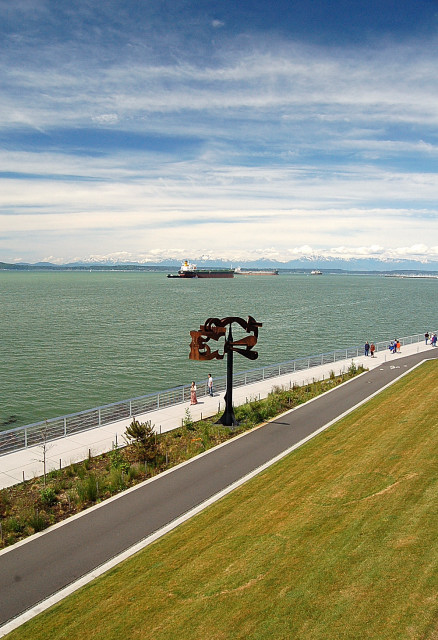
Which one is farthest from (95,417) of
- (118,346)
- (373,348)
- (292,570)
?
(118,346)

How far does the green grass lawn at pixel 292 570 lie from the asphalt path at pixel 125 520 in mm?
797

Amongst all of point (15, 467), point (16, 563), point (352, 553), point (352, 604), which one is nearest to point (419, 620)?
point (352, 604)

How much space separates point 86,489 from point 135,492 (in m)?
1.44

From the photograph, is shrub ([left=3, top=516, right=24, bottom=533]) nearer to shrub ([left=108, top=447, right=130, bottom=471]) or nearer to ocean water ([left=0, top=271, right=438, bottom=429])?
shrub ([left=108, top=447, right=130, bottom=471])

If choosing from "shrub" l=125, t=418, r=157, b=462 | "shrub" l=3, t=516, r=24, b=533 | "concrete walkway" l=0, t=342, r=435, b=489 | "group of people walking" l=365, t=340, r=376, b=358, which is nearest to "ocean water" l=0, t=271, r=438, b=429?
"concrete walkway" l=0, t=342, r=435, b=489

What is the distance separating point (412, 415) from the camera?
1786 centimetres

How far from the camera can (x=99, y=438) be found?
1927 centimetres

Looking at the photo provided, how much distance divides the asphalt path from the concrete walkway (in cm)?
377

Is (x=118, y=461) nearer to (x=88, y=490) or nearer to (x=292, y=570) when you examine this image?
(x=88, y=490)

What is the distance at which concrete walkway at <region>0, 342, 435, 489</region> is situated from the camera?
53.0ft

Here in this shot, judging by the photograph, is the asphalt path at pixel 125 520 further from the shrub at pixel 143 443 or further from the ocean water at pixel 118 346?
the ocean water at pixel 118 346

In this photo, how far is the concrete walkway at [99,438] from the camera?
16.1 m

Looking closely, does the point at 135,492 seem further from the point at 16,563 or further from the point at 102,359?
the point at 102,359

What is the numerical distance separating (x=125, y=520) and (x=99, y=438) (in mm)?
7414
